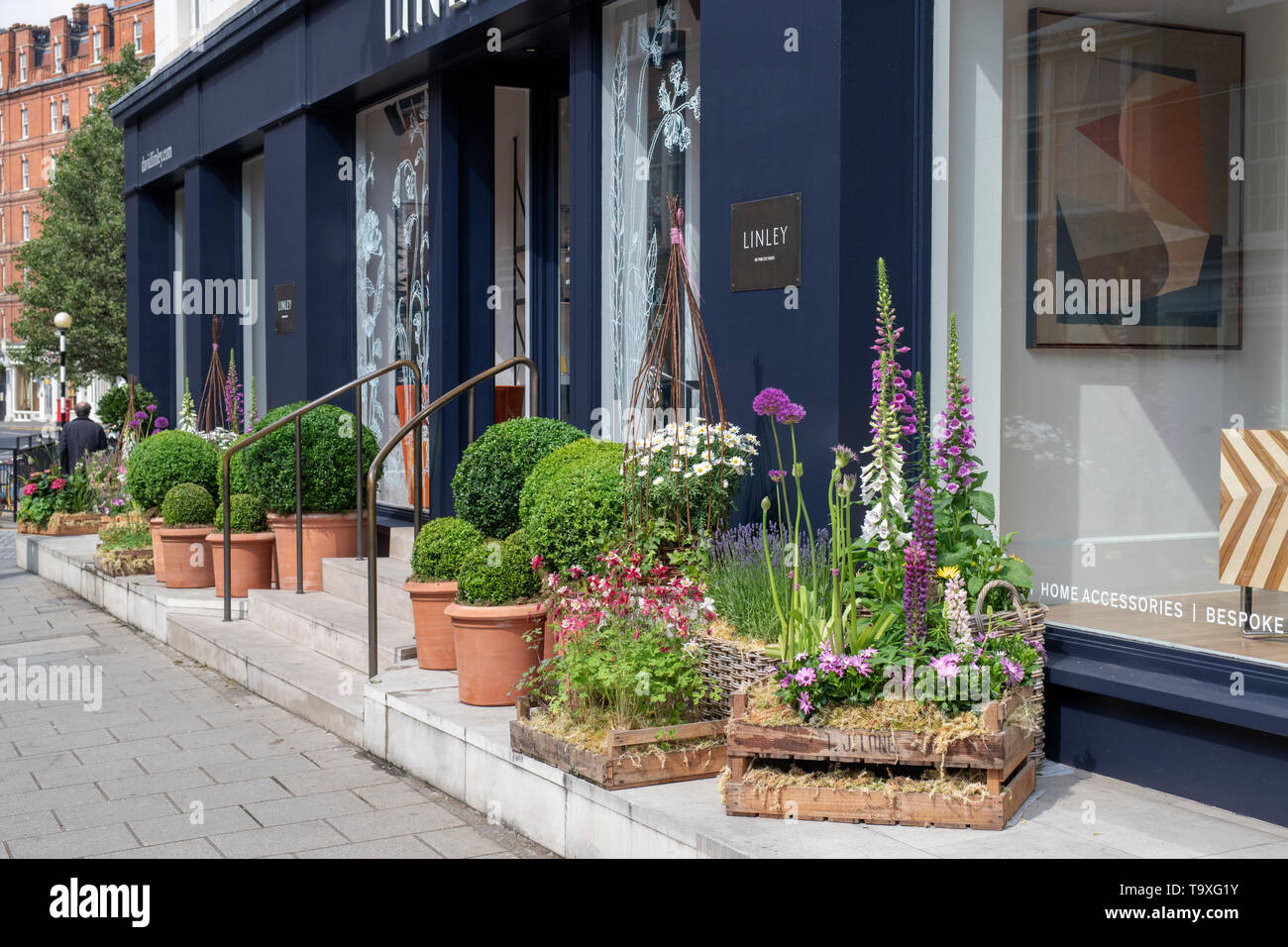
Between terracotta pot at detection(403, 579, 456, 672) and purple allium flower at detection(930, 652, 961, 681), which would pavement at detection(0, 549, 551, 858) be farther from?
purple allium flower at detection(930, 652, 961, 681)

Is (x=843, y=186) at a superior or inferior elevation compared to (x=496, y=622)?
superior

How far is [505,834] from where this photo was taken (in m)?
5.08

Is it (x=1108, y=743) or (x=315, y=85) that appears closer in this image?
(x=1108, y=743)

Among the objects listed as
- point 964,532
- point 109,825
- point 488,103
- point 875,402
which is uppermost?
point 488,103

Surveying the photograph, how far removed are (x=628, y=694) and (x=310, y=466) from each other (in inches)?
203

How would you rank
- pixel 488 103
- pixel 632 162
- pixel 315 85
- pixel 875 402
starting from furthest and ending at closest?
pixel 315 85 → pixel 488 103 → pixel 632 162 → pixel 875 402

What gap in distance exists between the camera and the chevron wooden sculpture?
4.93 meters

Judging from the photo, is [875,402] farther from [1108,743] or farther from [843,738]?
[1108,743]

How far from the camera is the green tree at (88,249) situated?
35719 millimetres

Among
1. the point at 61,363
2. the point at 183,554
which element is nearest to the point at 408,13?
the point at 183,554

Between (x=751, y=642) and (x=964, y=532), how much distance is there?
917mm

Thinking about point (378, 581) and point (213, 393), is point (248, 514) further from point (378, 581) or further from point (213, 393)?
point (213, 393)

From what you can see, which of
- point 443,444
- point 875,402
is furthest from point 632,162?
point 875,402

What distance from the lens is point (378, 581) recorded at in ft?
28.2
